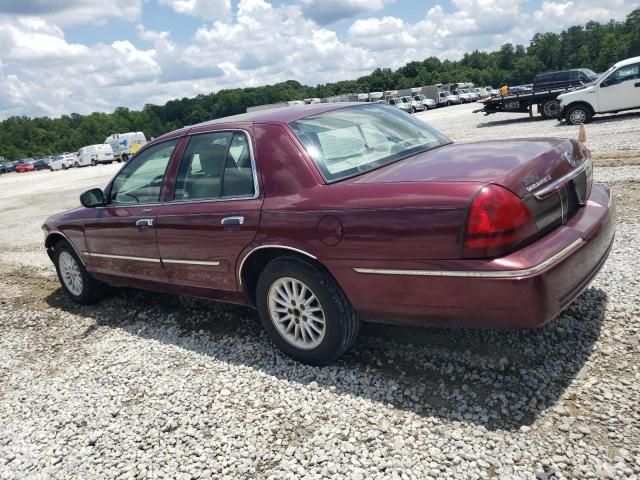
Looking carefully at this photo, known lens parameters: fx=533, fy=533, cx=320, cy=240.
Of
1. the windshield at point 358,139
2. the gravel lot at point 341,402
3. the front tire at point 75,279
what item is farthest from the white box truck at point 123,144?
the windshield at point 358,139

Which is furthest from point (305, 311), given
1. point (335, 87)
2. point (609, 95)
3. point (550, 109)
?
point (335, 87)

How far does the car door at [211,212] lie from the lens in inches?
147

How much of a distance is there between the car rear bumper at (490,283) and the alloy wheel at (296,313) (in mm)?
337

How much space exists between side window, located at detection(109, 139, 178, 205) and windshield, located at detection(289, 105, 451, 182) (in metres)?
1.40

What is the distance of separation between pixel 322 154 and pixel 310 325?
1140 mm

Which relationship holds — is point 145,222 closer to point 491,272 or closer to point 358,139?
point 358,139

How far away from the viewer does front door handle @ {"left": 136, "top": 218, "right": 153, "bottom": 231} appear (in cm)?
445

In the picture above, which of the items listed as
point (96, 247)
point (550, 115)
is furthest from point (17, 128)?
point (96, 247)

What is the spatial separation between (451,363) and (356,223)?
1149mm

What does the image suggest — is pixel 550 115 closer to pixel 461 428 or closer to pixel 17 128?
pixel 461 428

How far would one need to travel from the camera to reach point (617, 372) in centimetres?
305

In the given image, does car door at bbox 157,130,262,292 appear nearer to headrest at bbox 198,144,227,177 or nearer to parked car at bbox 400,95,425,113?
headrest at bbox 198,144,227,177

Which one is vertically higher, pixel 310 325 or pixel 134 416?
pixel 310 325

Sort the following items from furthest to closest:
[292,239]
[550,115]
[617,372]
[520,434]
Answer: [550,115] < [292,239] < [617,372] < [520,434]
